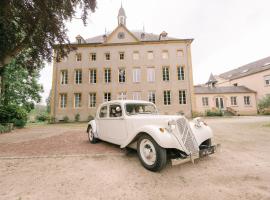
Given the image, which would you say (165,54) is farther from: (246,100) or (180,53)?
(246,100)

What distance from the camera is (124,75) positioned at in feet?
66.3

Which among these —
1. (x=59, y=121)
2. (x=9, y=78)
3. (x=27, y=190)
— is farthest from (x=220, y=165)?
(x=9, y=78)

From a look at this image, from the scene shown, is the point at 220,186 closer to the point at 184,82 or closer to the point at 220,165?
the point at 220,165

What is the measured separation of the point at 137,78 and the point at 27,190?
18.5 metres


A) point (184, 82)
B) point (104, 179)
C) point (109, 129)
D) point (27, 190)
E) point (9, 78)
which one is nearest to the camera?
point (27, 190)

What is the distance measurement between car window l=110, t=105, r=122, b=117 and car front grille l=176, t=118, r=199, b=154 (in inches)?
76.0

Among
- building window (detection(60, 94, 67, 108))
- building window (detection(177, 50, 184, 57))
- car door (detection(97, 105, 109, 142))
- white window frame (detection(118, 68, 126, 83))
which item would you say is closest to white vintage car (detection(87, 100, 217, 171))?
car door (detection(97, 105, 109, 142))

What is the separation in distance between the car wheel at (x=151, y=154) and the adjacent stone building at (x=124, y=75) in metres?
16.1

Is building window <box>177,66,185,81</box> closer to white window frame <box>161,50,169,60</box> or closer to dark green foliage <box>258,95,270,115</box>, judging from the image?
white window frame <box>161,50,169,60</box>

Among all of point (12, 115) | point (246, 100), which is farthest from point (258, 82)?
point (12, 115)

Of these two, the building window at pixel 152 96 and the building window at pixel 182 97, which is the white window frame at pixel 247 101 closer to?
the building window at pixel 182 97

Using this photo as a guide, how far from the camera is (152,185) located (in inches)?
99.0

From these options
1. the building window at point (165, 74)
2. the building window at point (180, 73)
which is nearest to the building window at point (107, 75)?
the building window at point (165, 74)

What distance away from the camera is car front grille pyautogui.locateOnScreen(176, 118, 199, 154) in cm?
312
